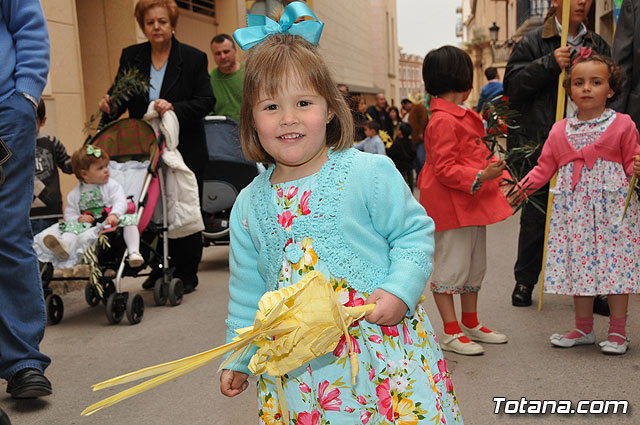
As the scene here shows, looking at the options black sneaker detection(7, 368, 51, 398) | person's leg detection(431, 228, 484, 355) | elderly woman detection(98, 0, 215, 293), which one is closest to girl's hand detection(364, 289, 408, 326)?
person's leg detection(431, 228, 484, 355)

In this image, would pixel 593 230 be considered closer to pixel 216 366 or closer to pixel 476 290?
pixel 476 290

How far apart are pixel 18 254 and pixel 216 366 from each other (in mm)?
1359

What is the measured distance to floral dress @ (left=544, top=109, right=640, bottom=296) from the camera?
13.0ft

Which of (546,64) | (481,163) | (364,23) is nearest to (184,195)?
(481,163)

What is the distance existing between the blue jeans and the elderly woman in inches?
87.1

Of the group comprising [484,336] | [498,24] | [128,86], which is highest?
[498,24]

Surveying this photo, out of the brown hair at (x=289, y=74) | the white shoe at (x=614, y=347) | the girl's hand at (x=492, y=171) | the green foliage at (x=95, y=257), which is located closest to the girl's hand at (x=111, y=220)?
the green foliage at (x=95, y=257)

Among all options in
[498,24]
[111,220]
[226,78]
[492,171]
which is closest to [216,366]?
[111,220]

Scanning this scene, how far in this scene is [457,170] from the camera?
13.0ft

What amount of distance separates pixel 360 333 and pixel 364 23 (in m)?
40.2

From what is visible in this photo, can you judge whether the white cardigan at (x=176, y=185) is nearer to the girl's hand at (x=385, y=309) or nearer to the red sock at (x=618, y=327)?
the red sock at (x=618, y=327)

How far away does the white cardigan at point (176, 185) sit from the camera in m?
5.72

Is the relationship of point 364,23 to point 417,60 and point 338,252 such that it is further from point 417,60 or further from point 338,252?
point 417,60

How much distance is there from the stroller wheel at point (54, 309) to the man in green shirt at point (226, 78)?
8.89 feet
